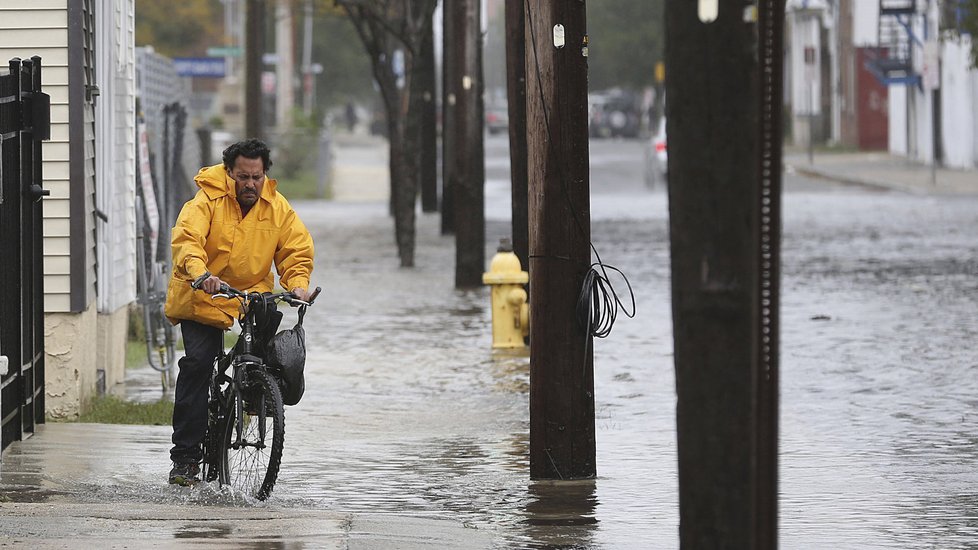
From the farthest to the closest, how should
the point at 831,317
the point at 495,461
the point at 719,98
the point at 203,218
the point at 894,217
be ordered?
1. the point at 894,217
2. the point at 831,317
3. the point at 495,461
4. the point at 203,218
5. the point at 719,98

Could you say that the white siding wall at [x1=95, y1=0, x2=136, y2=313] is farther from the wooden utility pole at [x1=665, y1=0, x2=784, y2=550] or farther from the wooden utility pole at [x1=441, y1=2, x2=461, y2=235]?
the wooden utility pole at [x1=441, y1=2, x2=461, y2=235]

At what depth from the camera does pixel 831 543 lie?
7375mm

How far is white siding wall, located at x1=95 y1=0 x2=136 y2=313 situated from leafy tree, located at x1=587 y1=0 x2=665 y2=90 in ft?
236

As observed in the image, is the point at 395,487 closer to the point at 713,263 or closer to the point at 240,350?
the point at 240,350

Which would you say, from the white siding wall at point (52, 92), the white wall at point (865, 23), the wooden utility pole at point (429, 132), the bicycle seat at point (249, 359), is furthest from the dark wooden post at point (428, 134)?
the white wall at point (865, 23)

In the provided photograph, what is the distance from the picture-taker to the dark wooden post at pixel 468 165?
1914cm

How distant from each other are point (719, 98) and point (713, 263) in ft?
1.46

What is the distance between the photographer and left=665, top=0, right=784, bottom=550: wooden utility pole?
16.4 feet

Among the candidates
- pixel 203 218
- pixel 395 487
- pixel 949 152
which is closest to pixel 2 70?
pixel 203 218

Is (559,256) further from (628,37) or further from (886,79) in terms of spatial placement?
(628,37)

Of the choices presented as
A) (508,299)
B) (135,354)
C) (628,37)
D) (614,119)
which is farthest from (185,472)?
(628,37)

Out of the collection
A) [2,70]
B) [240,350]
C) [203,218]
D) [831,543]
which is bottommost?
[831,543]

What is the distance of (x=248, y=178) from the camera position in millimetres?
8188

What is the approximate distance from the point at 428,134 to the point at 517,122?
52.8ft
